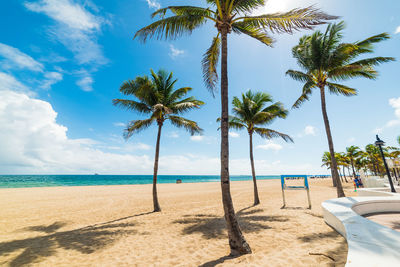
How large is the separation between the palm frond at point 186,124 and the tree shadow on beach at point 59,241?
6763mm

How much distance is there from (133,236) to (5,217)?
8.51 metres

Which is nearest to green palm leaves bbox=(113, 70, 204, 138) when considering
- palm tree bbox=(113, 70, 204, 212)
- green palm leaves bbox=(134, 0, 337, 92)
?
palm tree bbox=(113, 70, 204, 212)

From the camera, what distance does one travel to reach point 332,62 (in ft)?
31.7

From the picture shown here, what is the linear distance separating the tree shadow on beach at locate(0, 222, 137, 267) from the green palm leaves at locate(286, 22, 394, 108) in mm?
12836

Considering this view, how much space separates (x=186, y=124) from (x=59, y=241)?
842cm

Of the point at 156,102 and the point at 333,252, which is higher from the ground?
the point at 156,102

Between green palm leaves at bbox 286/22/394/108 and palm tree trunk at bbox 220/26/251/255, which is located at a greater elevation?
green palm leaves at bbox 286/22/394/108

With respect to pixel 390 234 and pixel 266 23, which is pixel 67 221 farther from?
pixel 266 23

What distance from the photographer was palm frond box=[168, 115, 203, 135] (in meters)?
11.8

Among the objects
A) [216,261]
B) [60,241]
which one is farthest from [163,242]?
[60,241]

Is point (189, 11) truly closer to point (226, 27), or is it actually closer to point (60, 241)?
point (226, 27)

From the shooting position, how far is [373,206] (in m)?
6.27

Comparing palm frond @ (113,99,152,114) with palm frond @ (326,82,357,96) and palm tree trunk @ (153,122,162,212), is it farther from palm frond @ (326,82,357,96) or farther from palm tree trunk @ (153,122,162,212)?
palm frond @ (326,82,357,96)

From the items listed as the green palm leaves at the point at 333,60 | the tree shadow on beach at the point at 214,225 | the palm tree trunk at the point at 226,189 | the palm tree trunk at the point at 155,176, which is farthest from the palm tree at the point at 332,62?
the palm tree trunk at the point at 155,176
